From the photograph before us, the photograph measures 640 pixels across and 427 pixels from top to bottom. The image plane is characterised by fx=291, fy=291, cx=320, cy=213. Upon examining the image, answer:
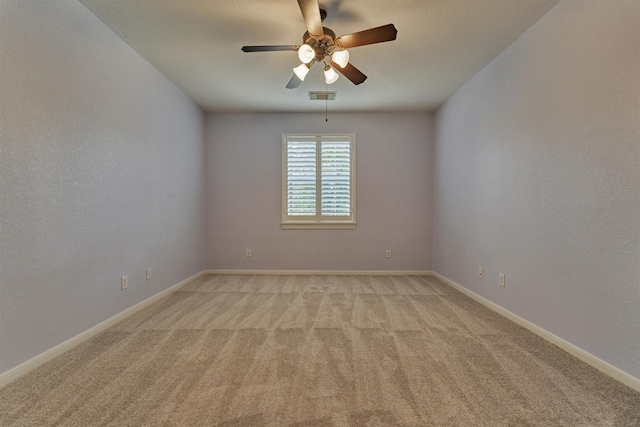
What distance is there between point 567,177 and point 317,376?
230cm

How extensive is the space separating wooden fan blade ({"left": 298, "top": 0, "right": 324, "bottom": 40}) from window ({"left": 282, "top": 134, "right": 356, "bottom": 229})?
104 inches

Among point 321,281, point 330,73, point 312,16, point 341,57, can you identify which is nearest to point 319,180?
point 321,281

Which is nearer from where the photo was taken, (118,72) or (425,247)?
(118,72)

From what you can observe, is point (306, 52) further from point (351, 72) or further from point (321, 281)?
point (321, 281)

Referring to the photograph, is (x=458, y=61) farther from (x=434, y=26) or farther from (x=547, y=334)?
(x=547, y=334)

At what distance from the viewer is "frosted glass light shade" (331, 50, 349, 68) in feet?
7.59

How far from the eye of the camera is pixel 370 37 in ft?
7.14

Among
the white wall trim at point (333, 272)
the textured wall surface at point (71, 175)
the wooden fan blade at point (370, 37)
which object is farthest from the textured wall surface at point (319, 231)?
the wooden fan blade at point (370, 37)

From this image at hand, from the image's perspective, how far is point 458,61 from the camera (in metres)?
3.16

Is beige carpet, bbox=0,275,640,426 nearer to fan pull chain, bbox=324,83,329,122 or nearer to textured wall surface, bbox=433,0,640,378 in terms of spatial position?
textured wall surface, bbox=433,0,640,378

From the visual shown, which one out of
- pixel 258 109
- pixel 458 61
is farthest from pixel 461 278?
pixel 258 109

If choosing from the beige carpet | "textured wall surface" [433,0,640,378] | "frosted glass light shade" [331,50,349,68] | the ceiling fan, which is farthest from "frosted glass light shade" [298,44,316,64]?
the beige carpet

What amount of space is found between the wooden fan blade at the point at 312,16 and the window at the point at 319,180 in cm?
263

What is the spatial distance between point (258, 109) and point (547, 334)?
4.54 metres
